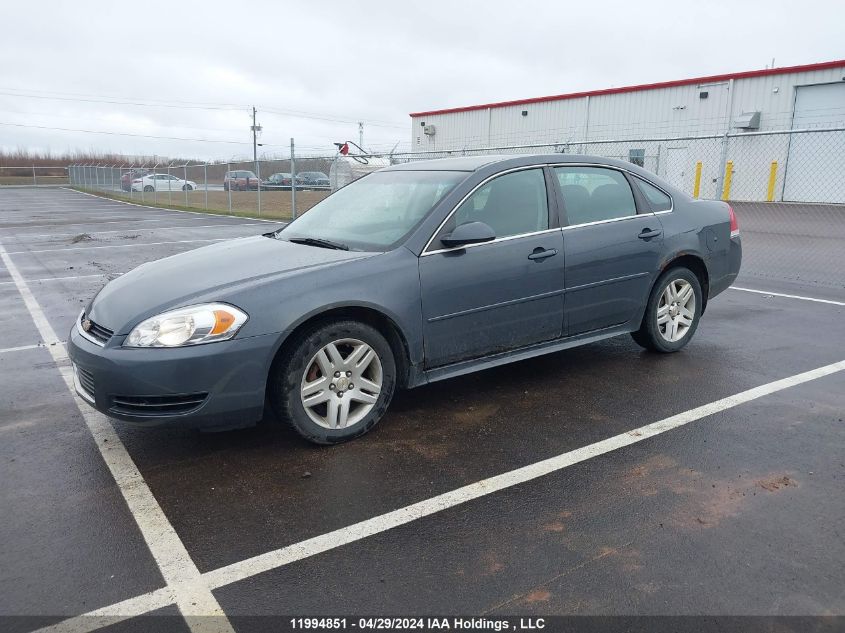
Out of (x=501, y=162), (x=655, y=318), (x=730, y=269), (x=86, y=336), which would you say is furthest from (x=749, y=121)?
(x=86, y=336)

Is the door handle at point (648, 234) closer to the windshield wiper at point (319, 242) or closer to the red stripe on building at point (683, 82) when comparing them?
the windshield wiper at point (319, 242)

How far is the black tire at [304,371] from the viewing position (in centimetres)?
372

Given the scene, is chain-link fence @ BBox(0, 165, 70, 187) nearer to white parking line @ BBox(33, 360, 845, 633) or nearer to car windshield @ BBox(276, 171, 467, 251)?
car windshield @ BBox(276, 171, 467, 251)

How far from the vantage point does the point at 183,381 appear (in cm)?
348

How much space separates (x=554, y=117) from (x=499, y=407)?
31421 millimetres

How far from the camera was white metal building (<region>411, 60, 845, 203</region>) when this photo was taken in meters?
24.8

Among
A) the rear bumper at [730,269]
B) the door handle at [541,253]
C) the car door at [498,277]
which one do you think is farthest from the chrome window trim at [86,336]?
the rear bumper at [730,269]

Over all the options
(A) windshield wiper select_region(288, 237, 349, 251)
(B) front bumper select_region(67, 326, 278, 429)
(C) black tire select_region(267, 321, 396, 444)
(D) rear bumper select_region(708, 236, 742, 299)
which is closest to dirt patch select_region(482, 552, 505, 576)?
(C) black tire select_region(267, 321, 396, 444)

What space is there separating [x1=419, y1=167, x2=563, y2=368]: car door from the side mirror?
0.07 meters

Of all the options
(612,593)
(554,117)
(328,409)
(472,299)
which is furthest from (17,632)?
(554,117)

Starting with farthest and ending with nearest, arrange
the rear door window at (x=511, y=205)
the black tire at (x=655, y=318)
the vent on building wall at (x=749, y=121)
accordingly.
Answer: the vent on building wall at (x=749, y=121)
the black tire at (x=655, y=318)
the rear door window at (x=511, y=205)

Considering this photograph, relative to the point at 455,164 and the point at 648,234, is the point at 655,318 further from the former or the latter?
the point at 455,164

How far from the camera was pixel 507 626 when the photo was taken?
95.9 inches

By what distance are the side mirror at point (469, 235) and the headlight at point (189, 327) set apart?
1294 millimetres
